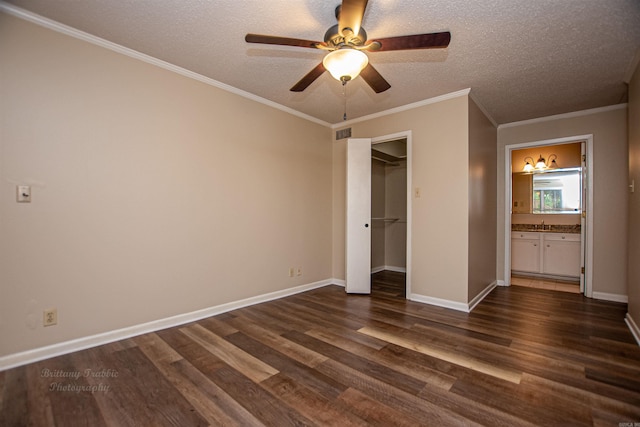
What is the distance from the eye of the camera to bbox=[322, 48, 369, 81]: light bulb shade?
74.4 inches

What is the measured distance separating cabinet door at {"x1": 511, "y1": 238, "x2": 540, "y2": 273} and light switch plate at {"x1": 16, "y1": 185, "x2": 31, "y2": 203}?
691 cm

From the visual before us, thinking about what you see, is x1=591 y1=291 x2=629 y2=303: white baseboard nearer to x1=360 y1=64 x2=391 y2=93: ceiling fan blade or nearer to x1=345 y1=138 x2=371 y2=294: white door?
x1=345 y1=138 x2=371 y2=294: white door

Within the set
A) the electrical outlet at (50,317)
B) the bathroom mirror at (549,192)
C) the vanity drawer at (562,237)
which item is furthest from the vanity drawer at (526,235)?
the electrical outlet at (50,317)

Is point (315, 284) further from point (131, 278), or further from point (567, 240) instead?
point (567, 240)

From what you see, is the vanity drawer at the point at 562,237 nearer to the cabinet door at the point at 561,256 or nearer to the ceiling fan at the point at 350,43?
the cabinet door at the point at 561,256

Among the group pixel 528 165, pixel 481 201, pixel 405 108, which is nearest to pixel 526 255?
pixel 528 165

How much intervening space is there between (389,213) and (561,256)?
10.1 ft

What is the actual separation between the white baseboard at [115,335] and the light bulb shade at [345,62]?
272cm

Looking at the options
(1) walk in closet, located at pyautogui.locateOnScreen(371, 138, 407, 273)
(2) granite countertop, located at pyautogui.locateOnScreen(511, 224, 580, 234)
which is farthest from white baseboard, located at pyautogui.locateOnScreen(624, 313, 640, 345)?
(1) walk in closet, located at pyautogui.locateOnScreen(371, 138, 407, 273)

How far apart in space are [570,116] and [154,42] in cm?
534

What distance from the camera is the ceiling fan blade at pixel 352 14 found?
1.58 meters

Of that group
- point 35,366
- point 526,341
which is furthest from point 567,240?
point 35,366

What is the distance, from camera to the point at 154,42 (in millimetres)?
2498

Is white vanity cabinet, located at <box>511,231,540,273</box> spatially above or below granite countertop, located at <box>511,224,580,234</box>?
below
